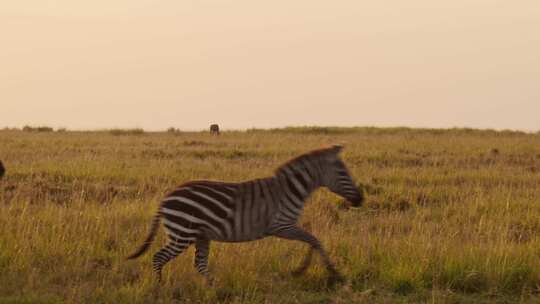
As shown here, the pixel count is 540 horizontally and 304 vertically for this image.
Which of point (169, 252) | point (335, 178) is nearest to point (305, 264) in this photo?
point (335, 178)

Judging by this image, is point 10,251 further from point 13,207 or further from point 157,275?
point 13,207

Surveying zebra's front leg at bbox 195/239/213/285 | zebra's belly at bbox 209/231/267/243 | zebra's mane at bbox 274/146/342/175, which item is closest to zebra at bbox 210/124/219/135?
zebra's mane at bbox 274/146/342/175

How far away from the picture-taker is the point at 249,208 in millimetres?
6672

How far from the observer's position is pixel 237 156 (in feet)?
66.3

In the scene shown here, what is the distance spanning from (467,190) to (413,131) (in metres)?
22.3

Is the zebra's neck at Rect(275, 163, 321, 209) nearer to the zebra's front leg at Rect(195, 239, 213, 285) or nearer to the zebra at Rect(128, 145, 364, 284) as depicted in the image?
the zebra at Rect(128, 145, 364, 284)

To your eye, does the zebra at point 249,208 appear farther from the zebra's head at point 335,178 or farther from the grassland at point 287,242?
the grassland at point 287,242

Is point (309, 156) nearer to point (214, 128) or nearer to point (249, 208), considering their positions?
point (249, 208)

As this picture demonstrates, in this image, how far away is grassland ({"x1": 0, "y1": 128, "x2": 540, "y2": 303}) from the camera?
22.2 feet

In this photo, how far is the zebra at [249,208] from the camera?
6.50 m

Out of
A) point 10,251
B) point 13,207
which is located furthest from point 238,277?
point 13,207

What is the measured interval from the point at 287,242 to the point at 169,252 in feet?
7.85

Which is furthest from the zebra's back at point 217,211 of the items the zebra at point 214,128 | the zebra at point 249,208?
the zebra at point 214,128

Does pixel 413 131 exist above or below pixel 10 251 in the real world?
above
